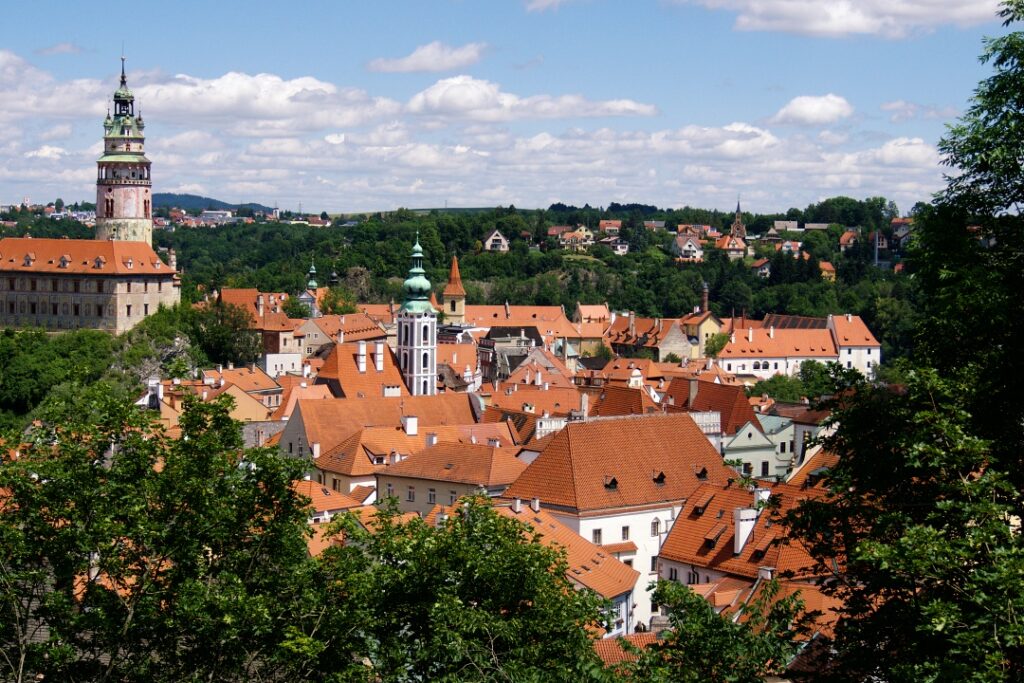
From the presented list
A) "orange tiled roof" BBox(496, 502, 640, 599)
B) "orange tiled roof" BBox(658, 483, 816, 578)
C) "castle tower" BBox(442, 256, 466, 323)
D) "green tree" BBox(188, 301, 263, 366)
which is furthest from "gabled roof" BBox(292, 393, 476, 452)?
"castle tower" BBox(442, 256, 466, 323)

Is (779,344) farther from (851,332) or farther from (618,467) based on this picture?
(618,467)

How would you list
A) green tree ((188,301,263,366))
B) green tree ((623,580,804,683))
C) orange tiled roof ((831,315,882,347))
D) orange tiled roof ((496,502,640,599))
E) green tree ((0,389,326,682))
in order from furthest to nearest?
orange tiled roof ((831,315,882,347)) → green tree ((188,301,263,366)) → orange tiled roof ((496,502,640,599)) → green tree ((0,389,326,682)) → green tree ((623,580,804,683))

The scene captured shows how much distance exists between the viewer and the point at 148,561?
17422 mm

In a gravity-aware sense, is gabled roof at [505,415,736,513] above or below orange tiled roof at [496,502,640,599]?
above

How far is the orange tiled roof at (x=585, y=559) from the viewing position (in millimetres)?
Answer: 31328

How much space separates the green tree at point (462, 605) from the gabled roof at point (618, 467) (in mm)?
17357

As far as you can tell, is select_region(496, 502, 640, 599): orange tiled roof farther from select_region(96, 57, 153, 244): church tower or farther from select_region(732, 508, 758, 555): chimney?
select_region(96, 57, 153, 244): church tower

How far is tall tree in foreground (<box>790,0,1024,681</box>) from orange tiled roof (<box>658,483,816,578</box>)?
44.0ft

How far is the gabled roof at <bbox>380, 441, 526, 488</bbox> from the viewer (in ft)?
140

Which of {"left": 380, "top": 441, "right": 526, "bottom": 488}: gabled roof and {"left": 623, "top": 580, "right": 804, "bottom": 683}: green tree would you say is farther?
{"left": 380, "top": 441, "right": 526, "bottom": 488}: gabled roof

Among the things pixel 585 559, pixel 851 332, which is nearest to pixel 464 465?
pixel 585 559

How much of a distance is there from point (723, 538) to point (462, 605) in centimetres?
1600

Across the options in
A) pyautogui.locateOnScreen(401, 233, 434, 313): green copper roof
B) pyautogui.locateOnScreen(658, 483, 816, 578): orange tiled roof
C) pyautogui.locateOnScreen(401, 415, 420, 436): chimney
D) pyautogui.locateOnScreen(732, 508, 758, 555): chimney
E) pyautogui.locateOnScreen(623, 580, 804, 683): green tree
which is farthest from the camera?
pyautogui.locateOnScreen(401, 233, 434, 313): green copper roof

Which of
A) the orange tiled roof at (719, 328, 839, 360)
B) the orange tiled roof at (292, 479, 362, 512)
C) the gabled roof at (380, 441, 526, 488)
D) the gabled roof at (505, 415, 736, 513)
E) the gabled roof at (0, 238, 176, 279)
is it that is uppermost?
the gabled roof at (0, 238, 176, 279)
